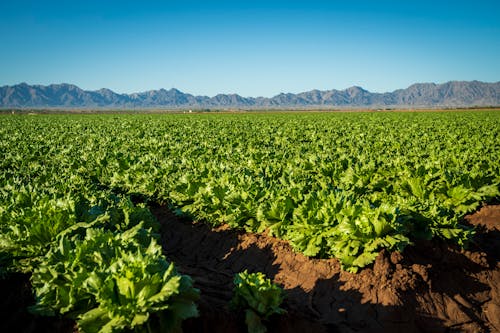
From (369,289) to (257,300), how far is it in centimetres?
181

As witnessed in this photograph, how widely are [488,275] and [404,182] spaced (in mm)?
3548

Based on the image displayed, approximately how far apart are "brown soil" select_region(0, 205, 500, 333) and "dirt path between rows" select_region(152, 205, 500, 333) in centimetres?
1

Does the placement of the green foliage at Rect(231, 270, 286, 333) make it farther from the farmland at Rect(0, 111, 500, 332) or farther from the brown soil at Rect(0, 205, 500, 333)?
the farmland at Rect(0, 111, 500, 332)

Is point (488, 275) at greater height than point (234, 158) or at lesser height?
lesser

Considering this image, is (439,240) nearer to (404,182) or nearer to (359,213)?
(359,213)

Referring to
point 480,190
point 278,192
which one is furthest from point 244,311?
point 480,190

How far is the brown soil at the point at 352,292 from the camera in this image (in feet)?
13.9

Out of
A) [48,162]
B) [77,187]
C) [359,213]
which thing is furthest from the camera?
[48,162]

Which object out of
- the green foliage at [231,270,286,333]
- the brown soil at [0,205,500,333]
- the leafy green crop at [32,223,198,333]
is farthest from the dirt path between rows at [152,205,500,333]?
the leafy green crop at [32,223,198,333]

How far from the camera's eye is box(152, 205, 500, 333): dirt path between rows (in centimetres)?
Result: 452

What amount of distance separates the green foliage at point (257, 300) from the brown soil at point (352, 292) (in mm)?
181

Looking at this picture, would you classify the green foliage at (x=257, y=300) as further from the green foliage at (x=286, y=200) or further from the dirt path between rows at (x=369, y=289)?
the green foliage at (x=286, y=200)

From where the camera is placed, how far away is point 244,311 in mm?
4137

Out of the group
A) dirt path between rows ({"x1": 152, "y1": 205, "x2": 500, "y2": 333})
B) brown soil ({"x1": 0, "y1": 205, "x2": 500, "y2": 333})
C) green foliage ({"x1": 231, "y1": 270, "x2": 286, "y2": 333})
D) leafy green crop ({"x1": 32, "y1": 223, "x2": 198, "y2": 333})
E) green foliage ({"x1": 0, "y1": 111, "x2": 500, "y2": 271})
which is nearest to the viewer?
leafy green crop ({"x1": 32, "y1": 223, "x2": 198, "y2": 333})
